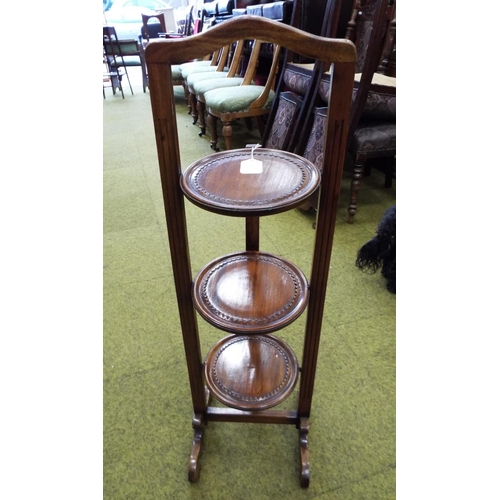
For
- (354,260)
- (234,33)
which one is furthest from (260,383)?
(354,260)

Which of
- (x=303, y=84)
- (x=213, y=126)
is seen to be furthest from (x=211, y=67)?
(x=303, y=84)

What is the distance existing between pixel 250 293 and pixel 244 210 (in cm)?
27

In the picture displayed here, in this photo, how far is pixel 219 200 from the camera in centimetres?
60

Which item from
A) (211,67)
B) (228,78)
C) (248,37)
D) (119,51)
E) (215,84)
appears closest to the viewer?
(248,37)

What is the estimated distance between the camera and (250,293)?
2.59 feet

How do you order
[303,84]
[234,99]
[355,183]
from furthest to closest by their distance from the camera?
1. [234,99]
2. [303,84]
3. [355,183]

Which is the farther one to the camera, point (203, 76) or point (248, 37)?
point (203, 76)

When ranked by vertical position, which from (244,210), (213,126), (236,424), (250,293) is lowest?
(236,424)

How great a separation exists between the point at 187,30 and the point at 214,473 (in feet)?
16.7

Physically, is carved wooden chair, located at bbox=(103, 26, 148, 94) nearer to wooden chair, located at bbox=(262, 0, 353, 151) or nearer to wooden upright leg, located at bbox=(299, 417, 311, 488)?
wooden chair, located at bbox=(262, 0, 353, 151)

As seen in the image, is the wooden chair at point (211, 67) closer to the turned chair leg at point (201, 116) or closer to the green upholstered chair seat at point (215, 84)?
the turned chair leg at point (201, 116)

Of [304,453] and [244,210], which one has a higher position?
[244,210]

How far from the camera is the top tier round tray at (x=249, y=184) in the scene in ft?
1.91

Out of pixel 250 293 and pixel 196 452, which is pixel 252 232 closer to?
pixel 250 293
